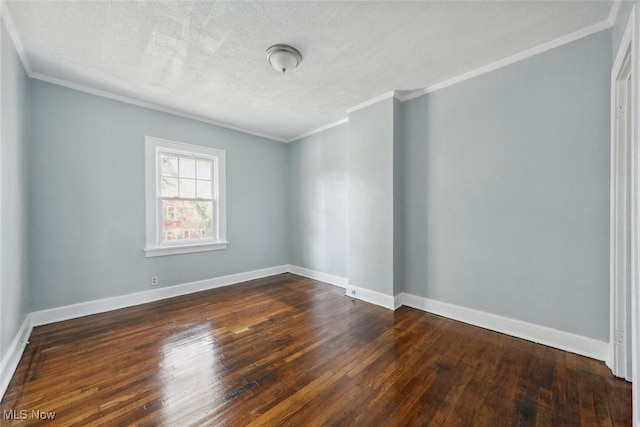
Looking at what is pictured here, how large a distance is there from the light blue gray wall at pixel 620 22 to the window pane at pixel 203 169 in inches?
183

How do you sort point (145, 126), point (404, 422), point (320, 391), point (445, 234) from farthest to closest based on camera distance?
1. point (145, 126)
2. point (445, 234)
3. point (320, 391)
4. point (404, 422)

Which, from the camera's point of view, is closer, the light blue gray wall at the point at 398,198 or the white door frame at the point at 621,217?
the white door frame at the point at 621,217

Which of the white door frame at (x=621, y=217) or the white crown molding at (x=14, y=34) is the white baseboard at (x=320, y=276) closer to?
the white door frame at (x=621, y=217)

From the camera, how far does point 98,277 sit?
311 centimetres

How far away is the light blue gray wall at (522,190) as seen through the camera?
83.5 inches

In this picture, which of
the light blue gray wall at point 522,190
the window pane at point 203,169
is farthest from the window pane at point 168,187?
the light blue gray wall at point 522,190

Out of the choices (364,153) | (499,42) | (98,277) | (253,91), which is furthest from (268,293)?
(499,42)

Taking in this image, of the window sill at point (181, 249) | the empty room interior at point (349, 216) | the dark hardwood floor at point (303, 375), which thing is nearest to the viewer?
the dark hardwood floor at point (303, 375)

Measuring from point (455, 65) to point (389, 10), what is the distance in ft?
3.80

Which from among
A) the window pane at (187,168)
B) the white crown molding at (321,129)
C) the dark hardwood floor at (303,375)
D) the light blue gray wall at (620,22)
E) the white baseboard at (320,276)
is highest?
the white crown molding at (321,129)

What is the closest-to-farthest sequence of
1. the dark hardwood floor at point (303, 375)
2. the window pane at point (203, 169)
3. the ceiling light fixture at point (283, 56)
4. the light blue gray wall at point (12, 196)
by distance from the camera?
the dark hardwood floor at point (303, 375)
the light blue gray wall at point (12, 196)
the ceiling light fixture at point (283, 56)
the window pane at point (203, 169)

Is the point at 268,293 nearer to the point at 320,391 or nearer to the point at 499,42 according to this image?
the point at 320,391

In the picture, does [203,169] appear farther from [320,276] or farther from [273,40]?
[320,276]

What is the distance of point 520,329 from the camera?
2.45 metres
